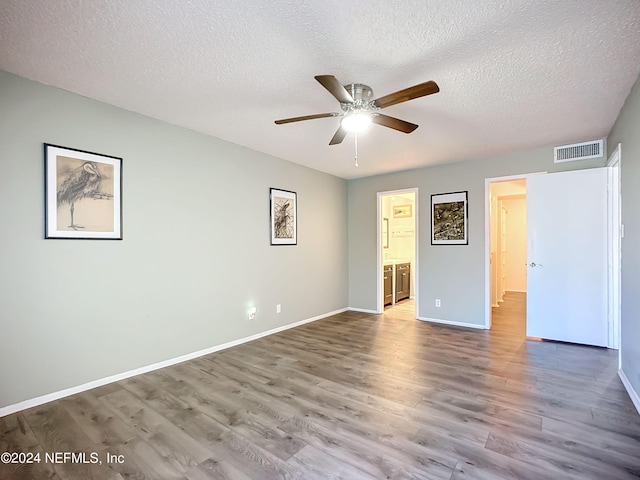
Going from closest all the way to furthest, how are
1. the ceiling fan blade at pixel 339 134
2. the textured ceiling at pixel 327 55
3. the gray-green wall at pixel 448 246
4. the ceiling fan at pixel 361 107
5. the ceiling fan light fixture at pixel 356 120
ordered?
the textured ceiling at pixel 327 55
the ceiling fan at pixel 361 107
the ceiling fan light fixture at pixel 356 120
the ceiling fan blade at pixel 339 134
the gray-green wall at pixel 448 246

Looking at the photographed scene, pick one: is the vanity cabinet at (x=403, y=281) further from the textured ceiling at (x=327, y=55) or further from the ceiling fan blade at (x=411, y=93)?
the ceiling fan blade at (x=411, y=93)

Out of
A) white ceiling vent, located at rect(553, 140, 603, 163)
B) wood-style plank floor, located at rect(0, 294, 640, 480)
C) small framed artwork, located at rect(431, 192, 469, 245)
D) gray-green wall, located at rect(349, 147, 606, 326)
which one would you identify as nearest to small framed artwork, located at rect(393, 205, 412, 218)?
gray-green wall, located at rect(349, 147, 606, 326)

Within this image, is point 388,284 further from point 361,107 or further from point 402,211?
point 361,107

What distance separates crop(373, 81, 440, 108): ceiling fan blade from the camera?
6.41 feet

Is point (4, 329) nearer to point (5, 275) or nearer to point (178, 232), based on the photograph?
point (5, 275)

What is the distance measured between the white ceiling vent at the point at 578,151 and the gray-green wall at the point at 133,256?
3501 mm

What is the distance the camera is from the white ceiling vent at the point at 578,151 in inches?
150

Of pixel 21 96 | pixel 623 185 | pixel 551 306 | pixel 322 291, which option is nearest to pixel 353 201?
pixel 322 291

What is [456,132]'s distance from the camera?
3520 mm

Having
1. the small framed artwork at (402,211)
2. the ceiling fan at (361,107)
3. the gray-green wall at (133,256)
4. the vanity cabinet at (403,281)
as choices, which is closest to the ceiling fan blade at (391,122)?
the ceiling fan at (361,107)

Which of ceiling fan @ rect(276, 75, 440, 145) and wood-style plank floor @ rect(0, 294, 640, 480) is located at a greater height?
ceiling fan @ rect(276, 75, 440, 145)

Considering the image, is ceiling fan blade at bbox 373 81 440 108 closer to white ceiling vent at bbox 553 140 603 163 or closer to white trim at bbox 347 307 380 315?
white ceiling vent at bbox 553 140 603 163

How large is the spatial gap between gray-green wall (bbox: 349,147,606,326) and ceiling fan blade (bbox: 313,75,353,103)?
3.17 m

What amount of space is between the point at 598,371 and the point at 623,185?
5.69ft
